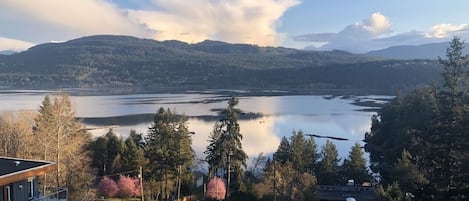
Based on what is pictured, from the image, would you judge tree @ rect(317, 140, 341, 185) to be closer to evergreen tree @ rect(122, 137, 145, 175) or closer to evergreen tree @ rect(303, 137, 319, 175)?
evergreen tree @ rect(303, 137, 319, 175)

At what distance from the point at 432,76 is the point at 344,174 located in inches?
3695

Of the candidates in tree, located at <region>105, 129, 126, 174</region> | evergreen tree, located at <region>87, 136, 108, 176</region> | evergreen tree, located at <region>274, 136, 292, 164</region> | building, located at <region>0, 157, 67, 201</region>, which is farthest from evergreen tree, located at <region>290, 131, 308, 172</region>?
building, located at <region>0, 157, 67, 201</region>

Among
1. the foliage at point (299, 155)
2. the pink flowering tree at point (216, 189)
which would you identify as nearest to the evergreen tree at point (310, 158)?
the foliage at point (299, 155)

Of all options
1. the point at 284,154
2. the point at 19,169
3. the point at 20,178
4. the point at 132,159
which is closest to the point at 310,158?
the point at 284,154

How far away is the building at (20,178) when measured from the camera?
10406 mm

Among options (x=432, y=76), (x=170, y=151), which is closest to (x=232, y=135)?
(x=170, y=151)

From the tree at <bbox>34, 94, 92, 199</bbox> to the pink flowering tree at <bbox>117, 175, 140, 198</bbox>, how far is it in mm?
2887

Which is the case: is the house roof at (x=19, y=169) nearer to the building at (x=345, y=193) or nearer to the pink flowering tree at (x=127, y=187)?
the pink flowering tree at (x=127, y=187)

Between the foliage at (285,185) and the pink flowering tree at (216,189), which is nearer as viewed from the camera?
the foliage at (285,185)

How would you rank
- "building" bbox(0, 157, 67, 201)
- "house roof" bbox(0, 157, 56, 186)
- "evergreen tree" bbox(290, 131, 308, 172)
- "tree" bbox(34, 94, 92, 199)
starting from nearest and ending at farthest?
"house roof" bbox(0, 157, 56, 186)
"building" bbox(0, 157, 67, 201)
"tree" bbox(34, 94, 92, 199)
"evergreen tree" bbox(290, 131, 308, 172)

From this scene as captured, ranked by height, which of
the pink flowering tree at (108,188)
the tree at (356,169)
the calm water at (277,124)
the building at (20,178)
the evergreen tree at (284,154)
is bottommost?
the calm water at (277,124)

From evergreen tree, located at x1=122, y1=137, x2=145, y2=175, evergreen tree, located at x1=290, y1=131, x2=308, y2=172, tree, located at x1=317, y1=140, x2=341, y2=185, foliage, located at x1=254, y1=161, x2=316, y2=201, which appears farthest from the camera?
tree, located at x1=317, y1=140, x2=341, y2=185

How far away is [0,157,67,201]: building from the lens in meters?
10.4

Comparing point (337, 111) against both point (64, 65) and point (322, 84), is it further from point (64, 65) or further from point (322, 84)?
point (64, 65)
